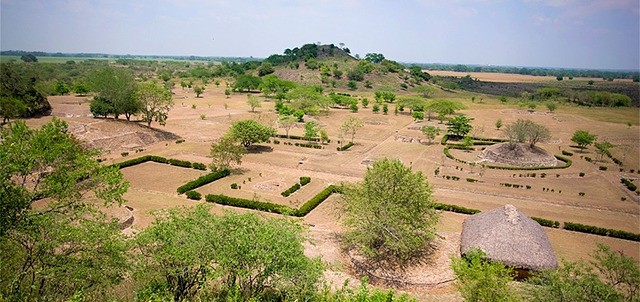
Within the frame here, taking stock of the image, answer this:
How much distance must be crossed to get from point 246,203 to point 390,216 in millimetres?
15658

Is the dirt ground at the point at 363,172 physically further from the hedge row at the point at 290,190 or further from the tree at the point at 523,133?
the tree at the point at 523,133

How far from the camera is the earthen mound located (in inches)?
2126

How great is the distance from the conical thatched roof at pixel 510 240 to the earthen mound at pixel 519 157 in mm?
27889

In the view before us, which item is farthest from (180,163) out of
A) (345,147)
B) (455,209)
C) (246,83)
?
(246,83)

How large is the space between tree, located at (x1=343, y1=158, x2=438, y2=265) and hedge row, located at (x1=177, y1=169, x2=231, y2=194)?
19.7 metres

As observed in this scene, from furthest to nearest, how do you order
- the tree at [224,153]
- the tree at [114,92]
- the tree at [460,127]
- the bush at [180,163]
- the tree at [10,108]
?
the tree at [460,127], the tree at [114,92], the tree at [10,108], the bush at [180,163], the tree at [224,153]

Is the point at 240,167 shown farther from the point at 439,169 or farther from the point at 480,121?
the point at 480,121

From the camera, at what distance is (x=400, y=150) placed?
61.7m

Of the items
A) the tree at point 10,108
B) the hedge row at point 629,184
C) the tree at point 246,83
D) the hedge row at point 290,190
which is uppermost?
the tree at point 246,83

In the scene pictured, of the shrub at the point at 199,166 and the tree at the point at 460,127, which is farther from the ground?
the tree at the point at 460,127

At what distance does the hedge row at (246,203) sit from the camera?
116 feet

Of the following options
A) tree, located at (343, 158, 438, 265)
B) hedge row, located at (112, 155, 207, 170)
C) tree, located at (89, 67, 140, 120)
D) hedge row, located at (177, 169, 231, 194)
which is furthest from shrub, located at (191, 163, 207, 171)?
tree, located at (343, 158, 438, 265)

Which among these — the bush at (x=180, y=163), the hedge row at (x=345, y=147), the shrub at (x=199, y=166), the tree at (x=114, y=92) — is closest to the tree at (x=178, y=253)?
the shrub at (x=199, y=166)

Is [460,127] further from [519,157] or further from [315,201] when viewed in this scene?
[315,201]
